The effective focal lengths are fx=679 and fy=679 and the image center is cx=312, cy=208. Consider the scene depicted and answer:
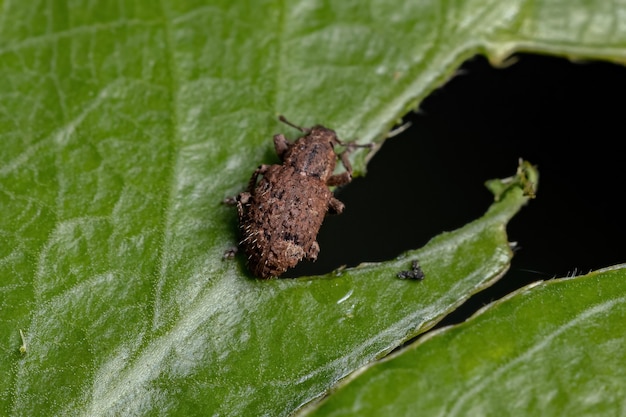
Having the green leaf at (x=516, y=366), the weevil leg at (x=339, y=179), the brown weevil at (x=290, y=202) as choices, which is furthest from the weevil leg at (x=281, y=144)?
the green leaf at (x=516, y=366)

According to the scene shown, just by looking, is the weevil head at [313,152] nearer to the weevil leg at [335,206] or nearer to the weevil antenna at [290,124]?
the weevil antenna at [290,124]

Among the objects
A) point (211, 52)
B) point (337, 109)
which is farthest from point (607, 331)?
point (211, 52)

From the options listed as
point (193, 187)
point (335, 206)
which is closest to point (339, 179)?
point (335, 206)

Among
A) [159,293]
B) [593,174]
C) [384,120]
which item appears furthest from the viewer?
[593,174]

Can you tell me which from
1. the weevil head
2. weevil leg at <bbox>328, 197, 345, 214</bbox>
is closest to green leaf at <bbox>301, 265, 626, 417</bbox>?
weevil leg at <bbox>328, 197, 345, 214</bbox>

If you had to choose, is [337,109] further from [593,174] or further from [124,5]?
[593,174]

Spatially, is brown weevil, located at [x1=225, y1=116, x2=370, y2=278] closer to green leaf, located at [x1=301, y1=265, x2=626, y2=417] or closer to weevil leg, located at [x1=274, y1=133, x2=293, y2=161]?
weevil leg, located at [x1=274, y1=133, x2=293, y2=161]
